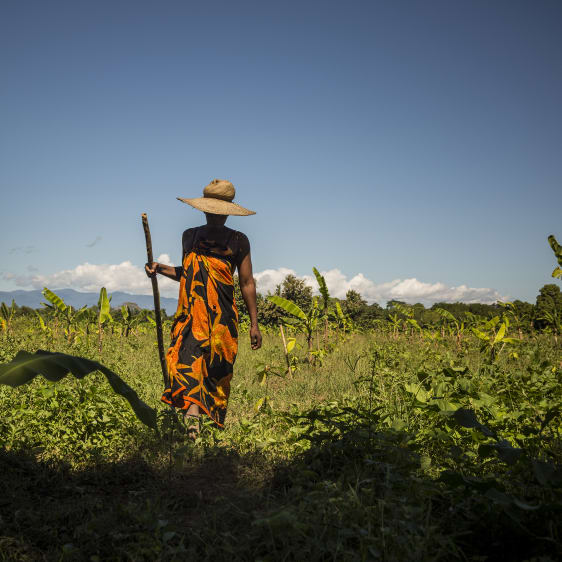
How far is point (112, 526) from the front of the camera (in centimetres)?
215

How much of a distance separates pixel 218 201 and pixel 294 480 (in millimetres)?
2649

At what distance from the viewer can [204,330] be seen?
13.0 ft

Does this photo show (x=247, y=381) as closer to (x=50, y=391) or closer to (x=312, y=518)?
(x=50, y=391)

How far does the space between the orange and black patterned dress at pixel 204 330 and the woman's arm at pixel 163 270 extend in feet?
0.42

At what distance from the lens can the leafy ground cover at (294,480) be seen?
1850 mm

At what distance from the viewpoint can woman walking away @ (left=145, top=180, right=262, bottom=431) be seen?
3.87 metres

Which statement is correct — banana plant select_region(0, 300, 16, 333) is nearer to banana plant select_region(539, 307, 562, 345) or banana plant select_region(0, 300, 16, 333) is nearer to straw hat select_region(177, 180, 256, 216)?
straw hat select_region(177, 180, 256, 216)

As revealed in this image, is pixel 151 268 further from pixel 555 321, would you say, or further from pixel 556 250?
pixel 555 321

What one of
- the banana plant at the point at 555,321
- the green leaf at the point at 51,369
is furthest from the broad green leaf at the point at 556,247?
the banana plant at the point at 555,321

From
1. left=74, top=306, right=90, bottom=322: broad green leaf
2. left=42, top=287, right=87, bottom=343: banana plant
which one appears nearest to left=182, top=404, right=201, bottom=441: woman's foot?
left=42, top=287, right=87, bottom=343: banana plant

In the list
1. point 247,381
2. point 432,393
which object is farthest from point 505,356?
point 432,393

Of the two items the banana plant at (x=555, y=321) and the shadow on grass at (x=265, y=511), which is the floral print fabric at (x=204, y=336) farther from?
the banana plant at (x=555, y=321)

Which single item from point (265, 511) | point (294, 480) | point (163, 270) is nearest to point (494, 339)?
point (163, 270)

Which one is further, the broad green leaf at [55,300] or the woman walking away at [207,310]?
the broad green leaf at [55,300]
